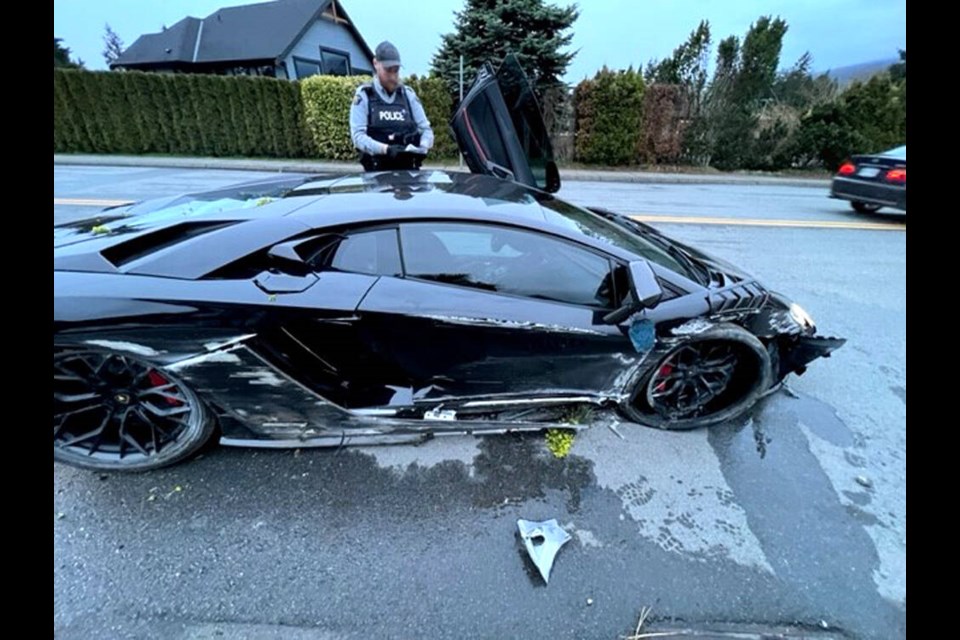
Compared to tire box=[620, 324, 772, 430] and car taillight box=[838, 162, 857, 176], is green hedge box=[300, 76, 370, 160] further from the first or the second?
tire box=[620, 324, 772, 430]

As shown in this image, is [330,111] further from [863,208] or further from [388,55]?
[863,208]

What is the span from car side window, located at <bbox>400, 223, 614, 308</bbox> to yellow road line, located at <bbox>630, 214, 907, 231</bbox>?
16.5 ft

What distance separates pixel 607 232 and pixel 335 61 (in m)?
26.5

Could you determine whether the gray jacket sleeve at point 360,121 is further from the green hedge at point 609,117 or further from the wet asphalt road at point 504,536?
the green hedge at point 609,117

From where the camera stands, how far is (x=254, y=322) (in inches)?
68.0

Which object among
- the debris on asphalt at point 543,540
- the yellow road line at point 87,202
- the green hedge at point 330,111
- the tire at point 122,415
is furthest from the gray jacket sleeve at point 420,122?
the green hedge at point 330,111

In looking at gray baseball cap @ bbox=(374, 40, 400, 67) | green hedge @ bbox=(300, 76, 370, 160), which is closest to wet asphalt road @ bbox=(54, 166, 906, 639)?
gray baseball cap @ bbox=(374, 40, 400, 67)

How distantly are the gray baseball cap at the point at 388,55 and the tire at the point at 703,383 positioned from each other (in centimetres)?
304

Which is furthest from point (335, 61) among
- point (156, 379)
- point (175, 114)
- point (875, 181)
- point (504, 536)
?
point (504, 536)

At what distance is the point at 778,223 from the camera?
6770mm

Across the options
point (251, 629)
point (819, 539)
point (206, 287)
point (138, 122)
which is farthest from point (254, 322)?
point (138, 122)

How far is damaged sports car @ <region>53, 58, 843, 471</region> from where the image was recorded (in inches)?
68.6
